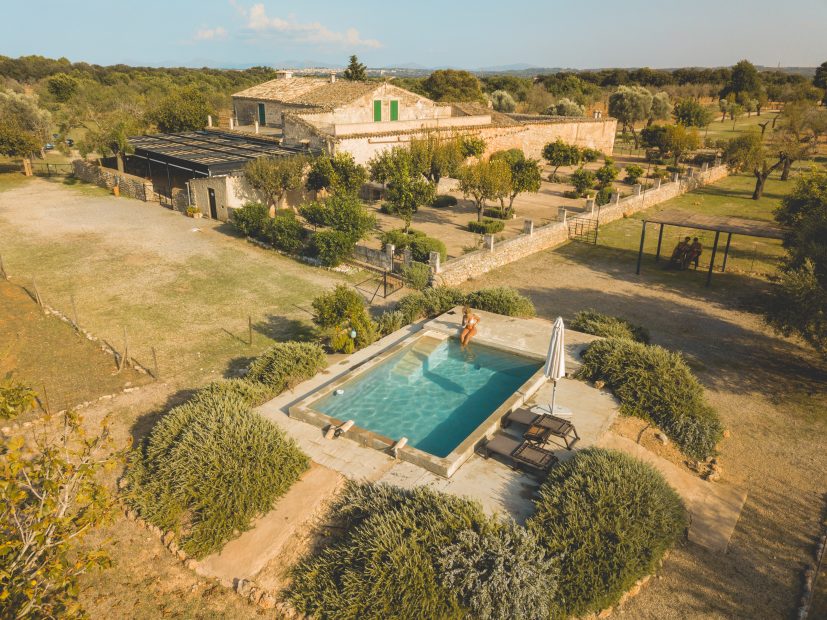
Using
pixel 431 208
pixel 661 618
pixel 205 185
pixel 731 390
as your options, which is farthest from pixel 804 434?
pixel 205 185

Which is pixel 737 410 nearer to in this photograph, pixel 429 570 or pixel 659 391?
pixel 659 391

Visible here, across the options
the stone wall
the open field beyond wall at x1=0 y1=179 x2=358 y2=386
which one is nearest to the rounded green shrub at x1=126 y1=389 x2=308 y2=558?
the open field beyond wall at x1=0 y1=179 x2=358 y2=386

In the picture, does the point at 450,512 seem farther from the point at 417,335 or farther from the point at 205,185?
the point at 205,185

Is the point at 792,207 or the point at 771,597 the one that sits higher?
the point at 792,207

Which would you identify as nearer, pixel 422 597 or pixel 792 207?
pixel 422 597

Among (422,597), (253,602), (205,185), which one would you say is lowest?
(253,602)

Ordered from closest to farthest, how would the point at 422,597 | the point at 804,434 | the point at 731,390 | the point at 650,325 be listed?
1. the point at 422,597
2. the point at 804,434
3. the point at 731,390
4. the point at 650,325
